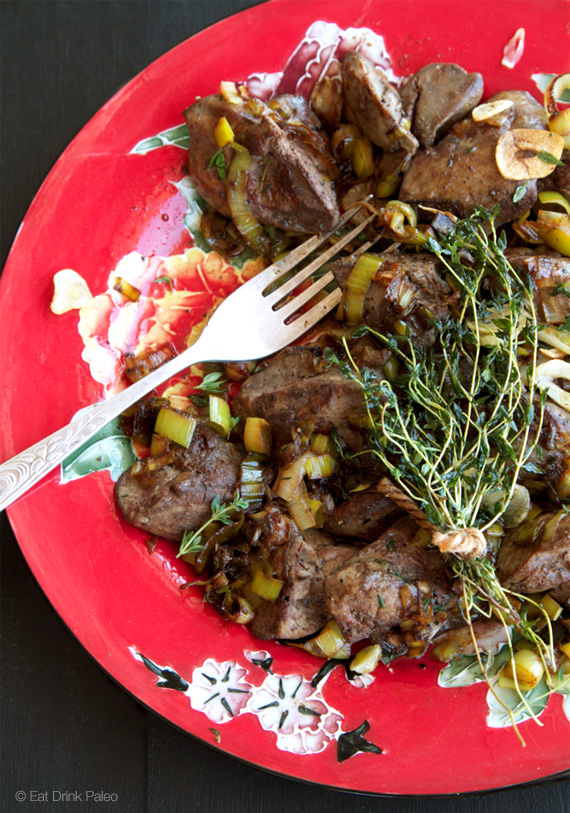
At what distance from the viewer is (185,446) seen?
8.68 ft

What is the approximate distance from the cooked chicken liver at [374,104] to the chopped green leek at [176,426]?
1.54 metres

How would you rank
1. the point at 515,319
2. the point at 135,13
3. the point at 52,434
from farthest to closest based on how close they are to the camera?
the point at 135,13 → the point at 52,434 → the point at 515,319

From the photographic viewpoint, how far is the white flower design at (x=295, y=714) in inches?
95.2

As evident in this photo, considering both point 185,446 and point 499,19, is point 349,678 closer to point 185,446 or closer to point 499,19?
point 185,446

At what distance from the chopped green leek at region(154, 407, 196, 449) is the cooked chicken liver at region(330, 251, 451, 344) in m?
0.91

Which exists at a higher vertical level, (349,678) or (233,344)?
(233,344)

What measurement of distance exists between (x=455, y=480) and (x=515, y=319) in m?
0.61

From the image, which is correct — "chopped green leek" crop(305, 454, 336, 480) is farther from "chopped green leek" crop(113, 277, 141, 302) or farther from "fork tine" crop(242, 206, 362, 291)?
"chopped green leek" crop(113, 277, 141, 302)

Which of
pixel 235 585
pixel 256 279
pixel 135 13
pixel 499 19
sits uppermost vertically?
pixel 135 13

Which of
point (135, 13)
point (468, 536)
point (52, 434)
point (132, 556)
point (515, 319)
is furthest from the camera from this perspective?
point (135, 13)

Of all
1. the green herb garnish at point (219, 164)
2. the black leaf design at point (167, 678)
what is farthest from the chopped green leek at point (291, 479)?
the green herb garnish at point (219, 164)

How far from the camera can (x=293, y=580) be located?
2.48 meters

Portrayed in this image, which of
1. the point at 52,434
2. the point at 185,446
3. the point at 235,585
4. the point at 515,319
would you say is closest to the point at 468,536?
the point at 515,319

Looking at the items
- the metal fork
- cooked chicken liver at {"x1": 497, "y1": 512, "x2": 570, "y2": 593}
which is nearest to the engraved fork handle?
the metal fork
